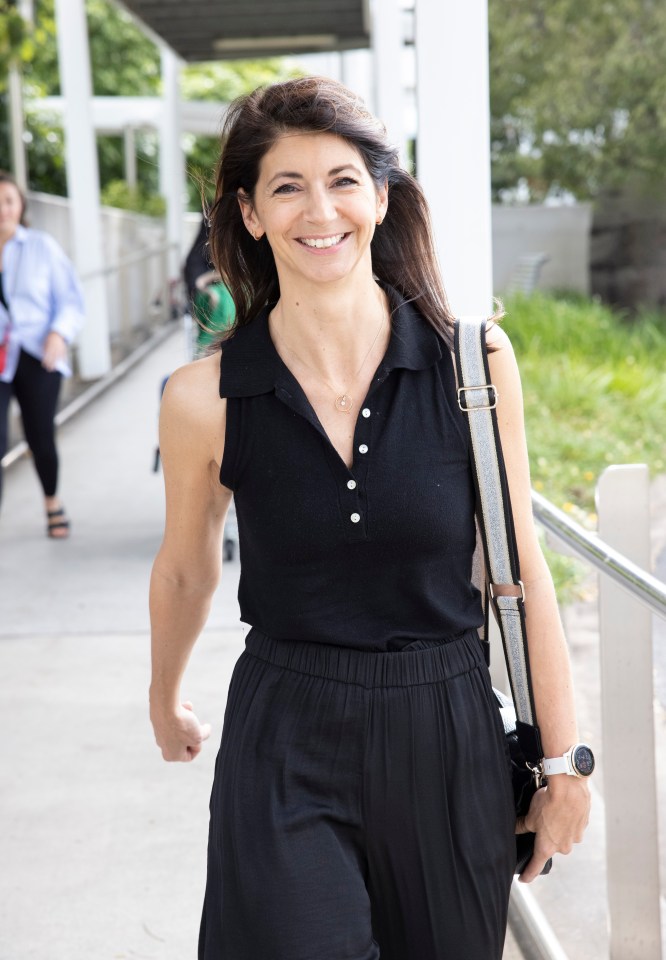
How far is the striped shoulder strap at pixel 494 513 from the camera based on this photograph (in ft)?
6.49

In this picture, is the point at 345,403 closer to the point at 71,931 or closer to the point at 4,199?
the point at 71,931

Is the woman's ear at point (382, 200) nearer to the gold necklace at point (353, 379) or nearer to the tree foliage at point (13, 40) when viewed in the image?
the gold necklace at point (353, 379)

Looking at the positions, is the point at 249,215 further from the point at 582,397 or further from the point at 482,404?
the point at 582,397

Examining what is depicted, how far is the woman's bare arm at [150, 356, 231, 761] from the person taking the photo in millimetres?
2031

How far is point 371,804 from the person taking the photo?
74.8 inches

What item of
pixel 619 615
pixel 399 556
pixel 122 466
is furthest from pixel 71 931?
pixel 122 466

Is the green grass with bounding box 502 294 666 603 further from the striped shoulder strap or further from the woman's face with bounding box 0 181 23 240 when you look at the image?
the striped shoulder strap

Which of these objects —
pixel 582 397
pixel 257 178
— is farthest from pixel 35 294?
pixel 582 397

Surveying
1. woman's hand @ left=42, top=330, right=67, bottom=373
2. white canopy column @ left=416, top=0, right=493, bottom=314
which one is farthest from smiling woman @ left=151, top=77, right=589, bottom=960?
woman's hand @ left=42, top=330, right=67, bottom=373

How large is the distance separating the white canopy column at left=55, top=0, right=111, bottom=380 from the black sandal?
591 centimetres

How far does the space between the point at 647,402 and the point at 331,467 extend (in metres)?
9.96

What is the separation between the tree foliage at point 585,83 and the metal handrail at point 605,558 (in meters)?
14.0

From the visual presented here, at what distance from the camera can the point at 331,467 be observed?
1.95m

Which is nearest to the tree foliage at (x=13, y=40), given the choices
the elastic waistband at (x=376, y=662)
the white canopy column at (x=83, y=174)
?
the white canopy column at (x=83, y=174)
